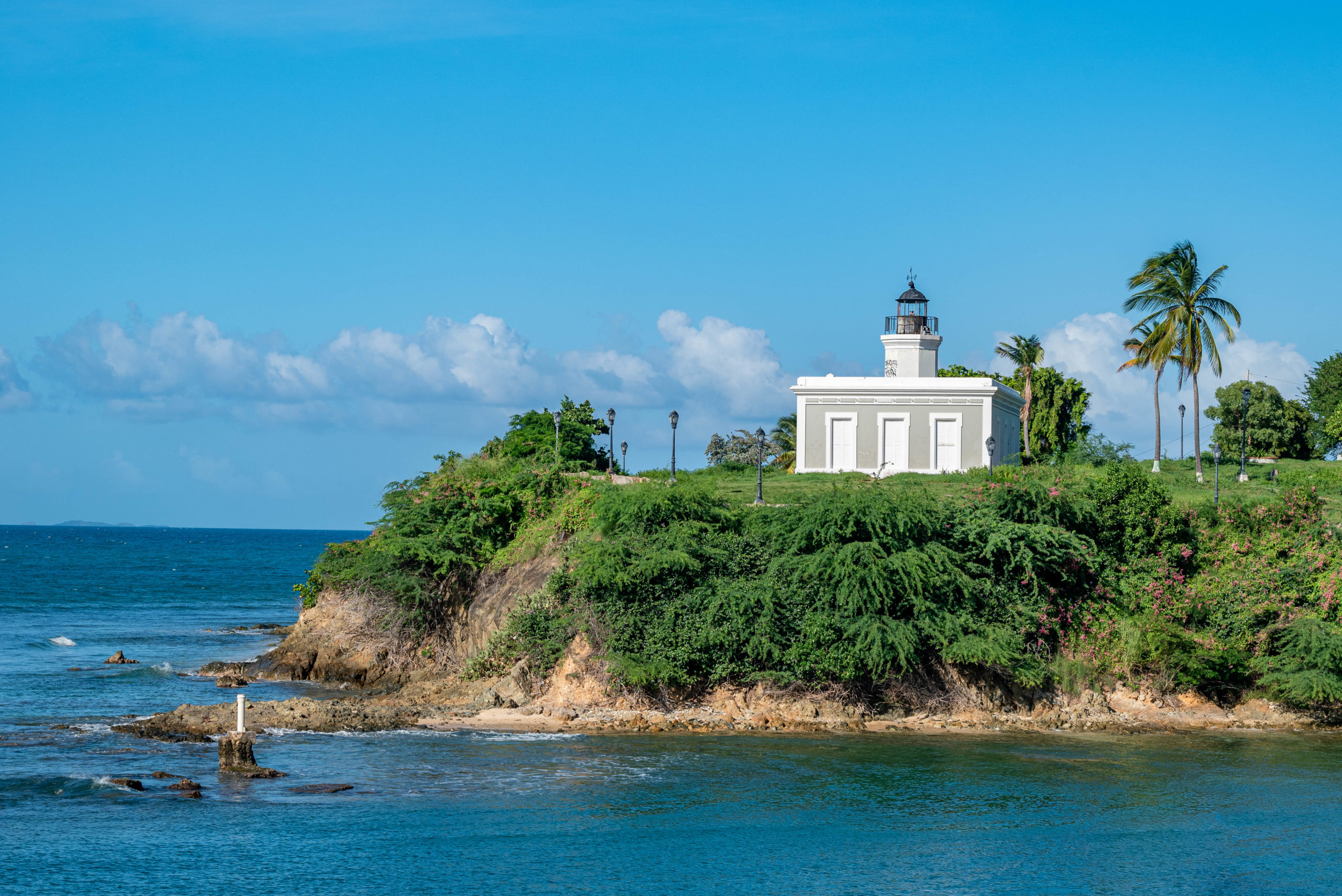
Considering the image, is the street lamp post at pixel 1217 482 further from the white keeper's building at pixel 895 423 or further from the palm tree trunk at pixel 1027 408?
the palm tree trunk at pixel 1027 408

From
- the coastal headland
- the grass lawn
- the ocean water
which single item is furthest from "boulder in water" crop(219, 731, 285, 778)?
the grass lawn

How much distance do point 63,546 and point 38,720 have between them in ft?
Result: 469

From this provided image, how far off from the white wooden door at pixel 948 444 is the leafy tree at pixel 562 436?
1357 centimetres

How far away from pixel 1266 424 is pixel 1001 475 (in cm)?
4918

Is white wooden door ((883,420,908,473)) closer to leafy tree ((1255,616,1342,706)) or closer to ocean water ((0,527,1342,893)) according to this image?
leafy tree ((1255,616,1342,706))

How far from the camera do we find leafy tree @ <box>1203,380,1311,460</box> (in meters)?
71.8

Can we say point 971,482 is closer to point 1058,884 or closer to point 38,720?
point 1058,884

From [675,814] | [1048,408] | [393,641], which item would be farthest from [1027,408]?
[675,814]

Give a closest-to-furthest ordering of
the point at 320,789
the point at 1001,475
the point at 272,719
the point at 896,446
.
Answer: the point at 320,789 < the point at 272,719 < the point at 1001,475 < the point at 896,446

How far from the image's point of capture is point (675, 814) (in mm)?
19578

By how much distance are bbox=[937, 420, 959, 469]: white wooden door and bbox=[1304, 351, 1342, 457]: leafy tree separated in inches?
1451

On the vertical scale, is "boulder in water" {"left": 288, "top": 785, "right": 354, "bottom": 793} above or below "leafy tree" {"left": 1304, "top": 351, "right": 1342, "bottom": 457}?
below

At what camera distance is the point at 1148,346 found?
50.6m

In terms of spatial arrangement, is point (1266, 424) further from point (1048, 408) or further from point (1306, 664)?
point (1306, 664)
